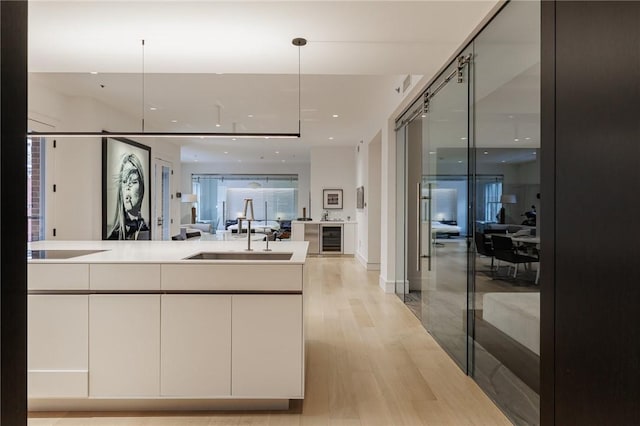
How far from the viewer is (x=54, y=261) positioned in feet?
8.02

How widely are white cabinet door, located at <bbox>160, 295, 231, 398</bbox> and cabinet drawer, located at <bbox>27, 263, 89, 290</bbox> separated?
0.56m

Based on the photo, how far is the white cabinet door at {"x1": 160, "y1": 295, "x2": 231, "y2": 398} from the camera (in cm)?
245

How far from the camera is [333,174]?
33.0 ft

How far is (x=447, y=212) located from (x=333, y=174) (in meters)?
6.60

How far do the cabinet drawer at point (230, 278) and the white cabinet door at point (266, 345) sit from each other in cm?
7

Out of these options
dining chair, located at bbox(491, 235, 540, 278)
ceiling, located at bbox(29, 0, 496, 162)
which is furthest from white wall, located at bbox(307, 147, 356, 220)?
dining chair, located at bbox(491, 235, 540, 278)

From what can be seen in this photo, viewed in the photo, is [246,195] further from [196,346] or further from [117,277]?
[196,346]

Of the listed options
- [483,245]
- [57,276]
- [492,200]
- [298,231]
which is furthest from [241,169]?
[492,200]

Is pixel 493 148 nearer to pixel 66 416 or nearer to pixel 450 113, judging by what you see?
pixel 450 113

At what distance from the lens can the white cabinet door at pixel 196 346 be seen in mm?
2445

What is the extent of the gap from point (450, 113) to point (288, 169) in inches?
430

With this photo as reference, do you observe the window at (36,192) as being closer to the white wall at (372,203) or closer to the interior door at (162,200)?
the interior door at (162,200)

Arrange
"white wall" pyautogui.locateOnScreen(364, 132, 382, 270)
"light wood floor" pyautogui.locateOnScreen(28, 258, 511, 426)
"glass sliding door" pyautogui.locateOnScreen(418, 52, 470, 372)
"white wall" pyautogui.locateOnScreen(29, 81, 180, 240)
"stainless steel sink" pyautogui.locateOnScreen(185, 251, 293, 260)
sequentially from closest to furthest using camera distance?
"light wood floor" pyautogui.locateOnScreen(28, 258, 511, 426)
"stainless steel sink" pyautogui.locateOnScreen(185, 251, 293, 260)
"glass sliding door" pyautogui.locateOnScreen(418, 52, 470, 372)
"white wall" pyautogui.locateOnScreen(29, 81, 180, 240)
"white wall" pyautogui.locateOnScreen(364, 132, 382, 270)

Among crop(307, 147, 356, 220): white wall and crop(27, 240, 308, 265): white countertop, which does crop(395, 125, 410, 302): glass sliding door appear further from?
crop(307, 147, 356, 220): white wall
